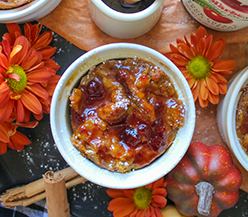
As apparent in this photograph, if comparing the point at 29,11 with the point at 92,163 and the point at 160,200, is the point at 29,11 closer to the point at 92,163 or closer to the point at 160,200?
the point at 92,163

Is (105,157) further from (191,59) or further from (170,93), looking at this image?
(191,59)

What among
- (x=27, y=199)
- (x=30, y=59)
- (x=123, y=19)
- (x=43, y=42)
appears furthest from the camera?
(x=27, y=199)

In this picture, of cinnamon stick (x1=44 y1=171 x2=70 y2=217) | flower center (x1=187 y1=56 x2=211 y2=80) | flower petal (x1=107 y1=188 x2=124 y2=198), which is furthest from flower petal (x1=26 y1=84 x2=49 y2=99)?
flower center (x1=187 y1=56 x2=211 y2=80)

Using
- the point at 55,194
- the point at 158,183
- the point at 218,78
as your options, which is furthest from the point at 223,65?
the point at 55,194

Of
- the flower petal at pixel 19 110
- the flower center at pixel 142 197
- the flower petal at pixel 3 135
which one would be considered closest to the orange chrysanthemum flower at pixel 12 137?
the flower petal at pixel 3 135

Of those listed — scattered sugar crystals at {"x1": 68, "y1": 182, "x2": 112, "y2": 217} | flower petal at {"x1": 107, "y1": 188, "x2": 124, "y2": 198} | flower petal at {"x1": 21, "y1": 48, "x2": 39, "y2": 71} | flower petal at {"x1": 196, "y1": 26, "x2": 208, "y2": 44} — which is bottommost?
scattered sugar crystals at {"x1": 68, "y1": 182, "x2": 112, "y2": 217}

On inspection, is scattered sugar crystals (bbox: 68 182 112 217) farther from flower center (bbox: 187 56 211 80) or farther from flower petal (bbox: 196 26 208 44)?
flower petal (bbox: 196 26 208 44)
